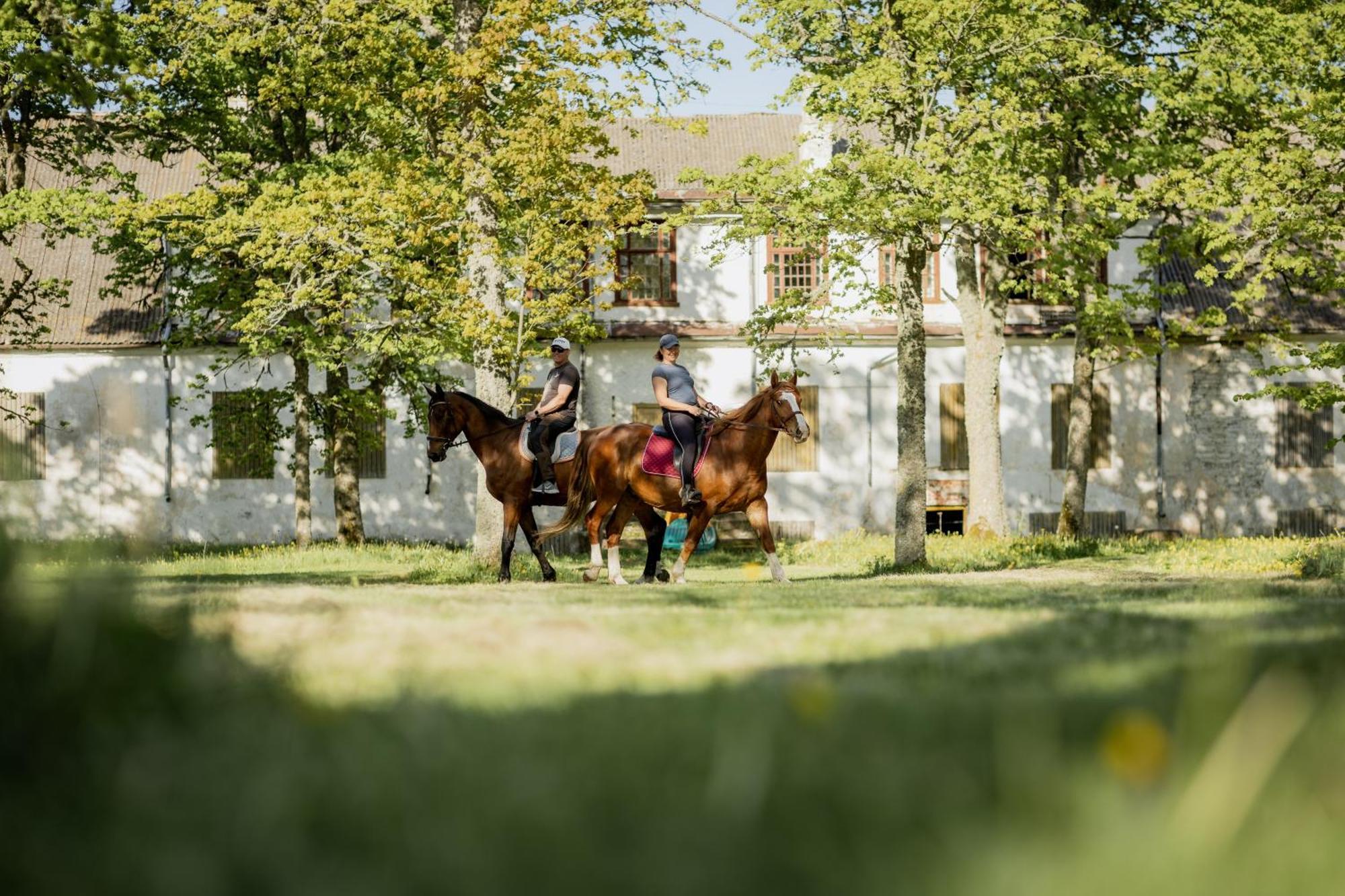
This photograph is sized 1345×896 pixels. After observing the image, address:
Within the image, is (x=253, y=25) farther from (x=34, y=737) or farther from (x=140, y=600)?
(x=34, y=737)

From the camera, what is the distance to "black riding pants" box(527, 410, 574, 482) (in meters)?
18.6

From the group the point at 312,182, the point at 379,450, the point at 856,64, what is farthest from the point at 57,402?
the point at 856,64

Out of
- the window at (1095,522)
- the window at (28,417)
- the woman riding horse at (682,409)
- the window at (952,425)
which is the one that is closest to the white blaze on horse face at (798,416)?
the woman riding horse at (682,409)

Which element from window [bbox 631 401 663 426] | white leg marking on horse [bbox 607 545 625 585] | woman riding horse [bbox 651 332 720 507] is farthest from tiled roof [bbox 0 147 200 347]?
woman riding horse [bbox 651 332 720 507]

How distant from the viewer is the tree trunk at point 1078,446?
28.6 meters

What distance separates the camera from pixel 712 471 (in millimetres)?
16922

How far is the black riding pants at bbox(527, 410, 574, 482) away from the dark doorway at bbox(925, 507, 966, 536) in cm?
1631

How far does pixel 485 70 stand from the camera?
20.6 m

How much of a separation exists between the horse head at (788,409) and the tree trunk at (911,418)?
4.91 meters

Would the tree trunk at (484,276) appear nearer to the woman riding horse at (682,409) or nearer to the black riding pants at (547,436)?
the black riding pants at (547,436)

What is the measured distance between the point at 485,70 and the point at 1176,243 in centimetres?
1063

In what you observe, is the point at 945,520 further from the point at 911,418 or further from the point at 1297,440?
the point at 911,418

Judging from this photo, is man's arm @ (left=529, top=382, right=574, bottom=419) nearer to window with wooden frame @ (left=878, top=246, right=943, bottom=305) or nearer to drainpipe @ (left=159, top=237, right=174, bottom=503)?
window with wooden frame @ (left=878, top=246, right=943, bottom=305)

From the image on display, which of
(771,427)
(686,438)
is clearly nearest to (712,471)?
(686,438)
